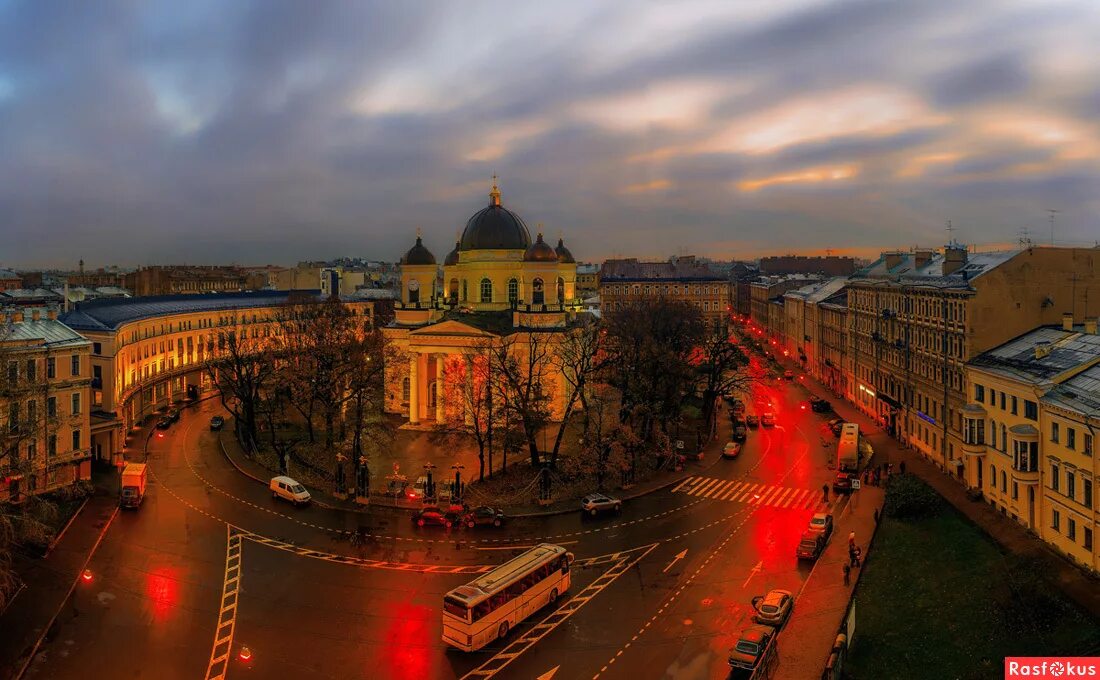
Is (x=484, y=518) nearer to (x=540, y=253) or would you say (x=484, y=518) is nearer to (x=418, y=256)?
(x=540, y=253)

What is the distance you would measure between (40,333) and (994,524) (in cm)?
5469

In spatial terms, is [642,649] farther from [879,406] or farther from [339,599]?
[879,406]

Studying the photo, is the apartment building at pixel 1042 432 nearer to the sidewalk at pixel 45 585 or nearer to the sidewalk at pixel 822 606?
the sidewalk at pixel 822 606

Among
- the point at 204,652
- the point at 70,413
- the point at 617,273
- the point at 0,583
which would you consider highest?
the point at 617,273

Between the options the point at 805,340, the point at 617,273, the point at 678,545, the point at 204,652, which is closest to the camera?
the point at 204,652

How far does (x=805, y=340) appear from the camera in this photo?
318 ft

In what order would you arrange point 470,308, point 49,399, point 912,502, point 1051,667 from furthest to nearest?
point 470,308, point 49,399, point 912,502, point 1051,667

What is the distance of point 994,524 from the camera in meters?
37.6

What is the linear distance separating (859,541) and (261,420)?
52.8m

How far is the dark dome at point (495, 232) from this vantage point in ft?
250

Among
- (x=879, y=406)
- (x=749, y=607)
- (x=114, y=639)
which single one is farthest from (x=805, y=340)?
(x=114, y=639)

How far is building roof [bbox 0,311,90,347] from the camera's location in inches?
1761

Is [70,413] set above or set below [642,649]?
above

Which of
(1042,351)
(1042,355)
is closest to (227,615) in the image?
(1042,355)
